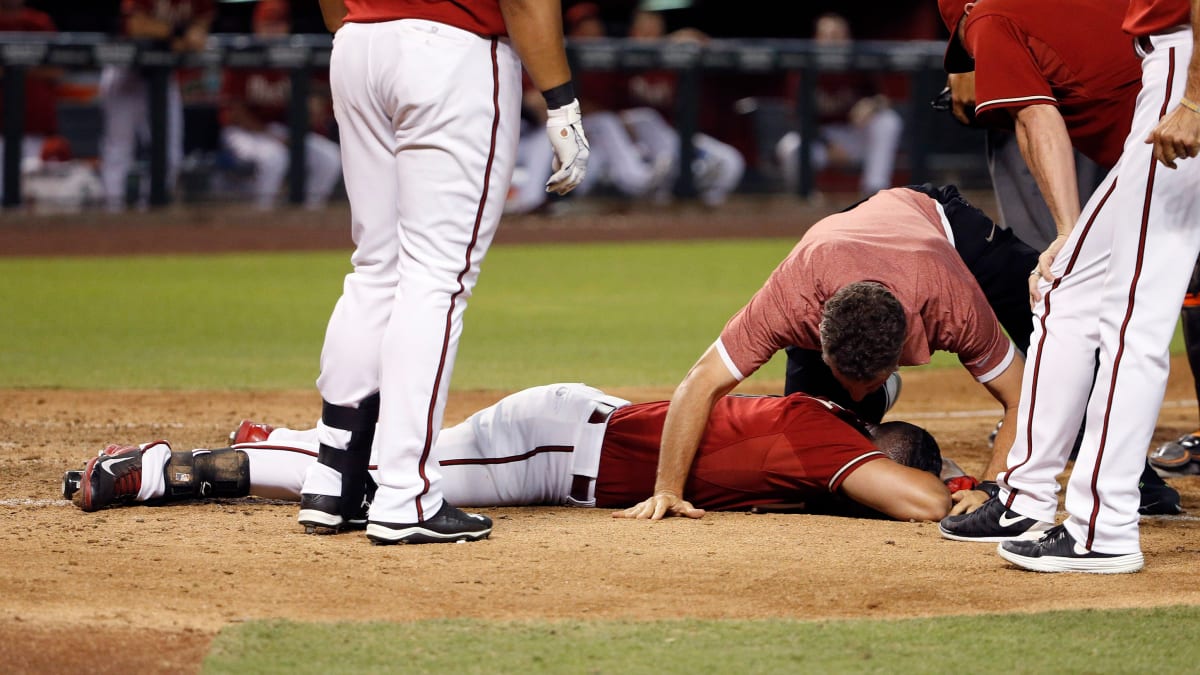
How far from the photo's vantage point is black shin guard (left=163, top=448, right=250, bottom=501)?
13.0 feet

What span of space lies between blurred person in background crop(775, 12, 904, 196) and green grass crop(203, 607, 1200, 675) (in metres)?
12.7

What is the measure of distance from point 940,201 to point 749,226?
33.2 ft

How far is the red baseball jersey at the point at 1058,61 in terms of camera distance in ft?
12.1

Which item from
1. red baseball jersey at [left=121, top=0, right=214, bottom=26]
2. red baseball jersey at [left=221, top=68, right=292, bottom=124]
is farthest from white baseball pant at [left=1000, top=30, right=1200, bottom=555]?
red baseball jersey at [left=221, top=68, right=292, bottom=124]

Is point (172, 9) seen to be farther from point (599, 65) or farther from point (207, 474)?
point (207, 474)

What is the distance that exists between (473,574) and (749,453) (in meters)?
0.91

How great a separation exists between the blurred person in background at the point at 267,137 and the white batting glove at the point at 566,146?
10235 millimetres

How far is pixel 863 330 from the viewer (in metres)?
3.50

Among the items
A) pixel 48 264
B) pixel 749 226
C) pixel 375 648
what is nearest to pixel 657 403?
pixel 375 648

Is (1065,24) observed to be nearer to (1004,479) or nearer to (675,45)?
(1004,479)

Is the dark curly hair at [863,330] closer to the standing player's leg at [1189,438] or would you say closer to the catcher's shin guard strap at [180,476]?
the standing player's leg at [1189,438]

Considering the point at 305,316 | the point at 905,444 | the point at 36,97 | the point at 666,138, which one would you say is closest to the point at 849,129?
the point at 666,138

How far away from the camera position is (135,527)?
3734 mm

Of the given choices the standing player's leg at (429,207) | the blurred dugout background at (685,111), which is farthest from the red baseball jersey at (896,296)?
the blurred dugout background at (685,111)
